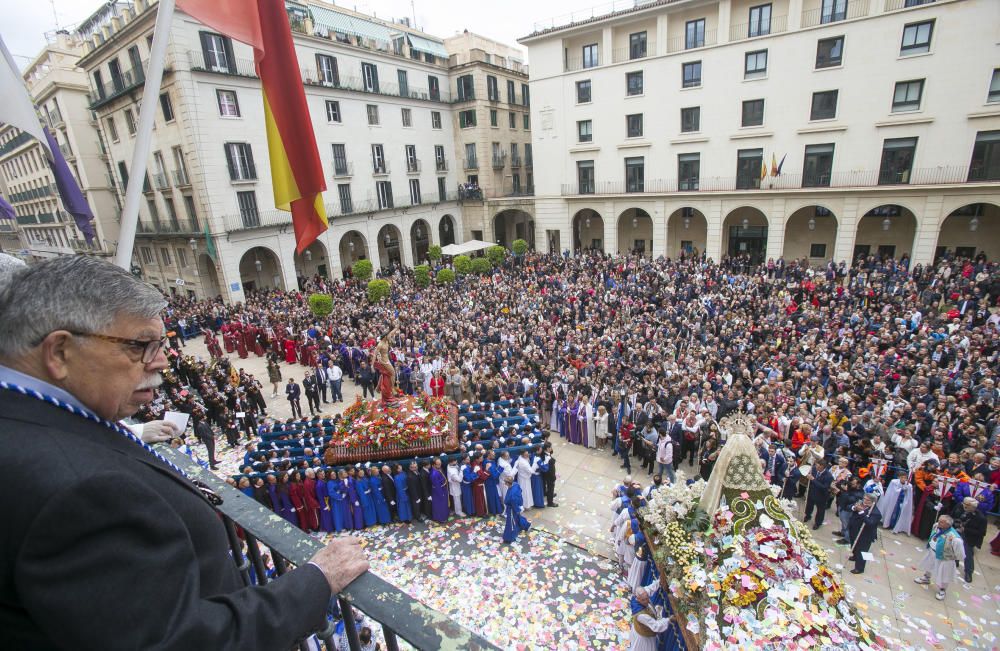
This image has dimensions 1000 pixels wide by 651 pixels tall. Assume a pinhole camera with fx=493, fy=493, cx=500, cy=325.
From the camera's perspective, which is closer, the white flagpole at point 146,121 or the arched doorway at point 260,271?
the white flagpole at point 146,121

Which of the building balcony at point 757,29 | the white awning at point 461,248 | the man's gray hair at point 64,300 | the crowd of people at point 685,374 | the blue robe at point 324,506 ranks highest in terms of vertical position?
the building balcony at point 757,29

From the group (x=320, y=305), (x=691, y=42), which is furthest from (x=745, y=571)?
(x=691, y=42)

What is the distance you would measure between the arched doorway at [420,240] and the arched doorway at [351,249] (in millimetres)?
5368

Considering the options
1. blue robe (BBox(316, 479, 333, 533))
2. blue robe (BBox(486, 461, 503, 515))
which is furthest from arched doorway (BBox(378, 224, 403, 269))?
blue robe (BBox(486, 461, 503, 515))

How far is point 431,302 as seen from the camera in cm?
2650

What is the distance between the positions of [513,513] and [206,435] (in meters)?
9.60

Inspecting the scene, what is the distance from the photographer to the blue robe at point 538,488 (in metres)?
11.5

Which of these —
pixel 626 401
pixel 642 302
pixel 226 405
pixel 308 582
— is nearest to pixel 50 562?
pixel 308 582

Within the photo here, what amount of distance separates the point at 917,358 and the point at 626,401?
9043 mm

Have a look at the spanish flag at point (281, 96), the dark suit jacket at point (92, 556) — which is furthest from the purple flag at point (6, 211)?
the dark suit jacket at point (92, 556)

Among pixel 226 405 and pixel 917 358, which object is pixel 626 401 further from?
pixel 226 405

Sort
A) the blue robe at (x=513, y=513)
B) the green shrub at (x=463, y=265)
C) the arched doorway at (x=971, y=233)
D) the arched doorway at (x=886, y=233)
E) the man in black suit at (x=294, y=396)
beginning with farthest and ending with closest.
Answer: the green shrub at (x=463, y=265) → the arched doorway at (x=886, y=233) → the arched doorway at (x=971, y=233) → the man in black suit at (x=294, y=396) → the blue robe at (x=513, y=513)

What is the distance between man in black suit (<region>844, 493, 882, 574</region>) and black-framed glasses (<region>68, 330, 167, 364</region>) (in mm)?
11146

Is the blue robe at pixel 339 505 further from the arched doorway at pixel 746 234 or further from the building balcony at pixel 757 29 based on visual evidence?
the building balcony at pixel 757 29
